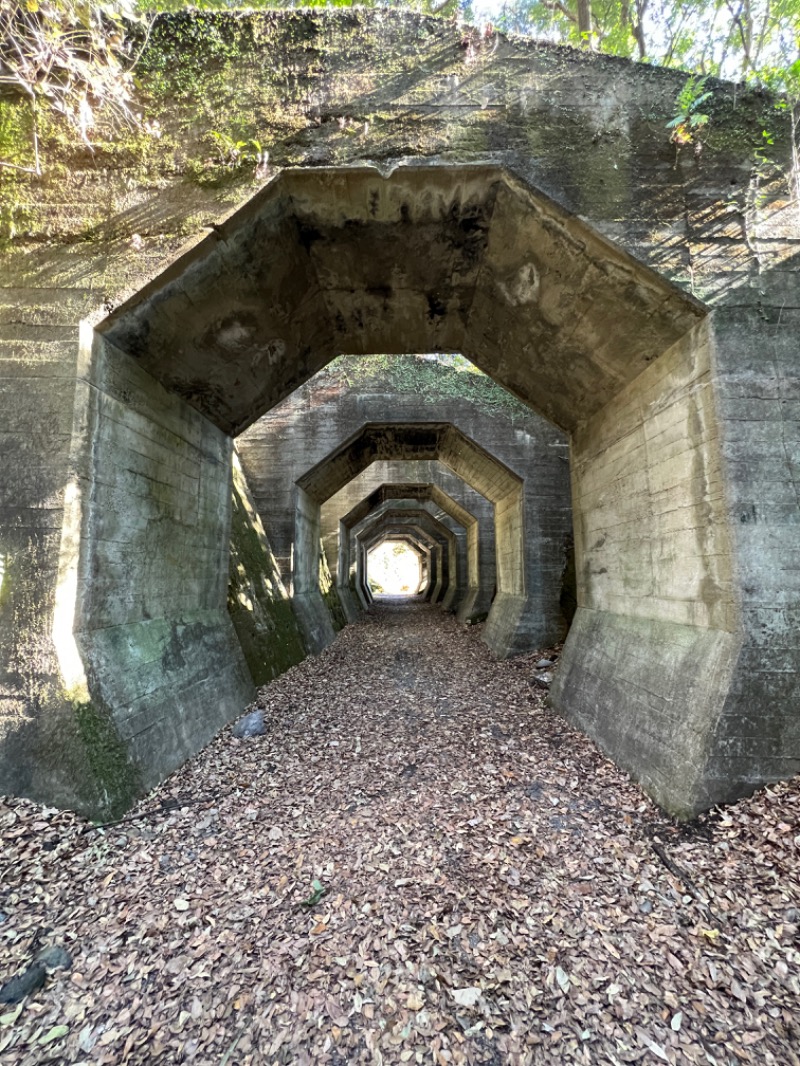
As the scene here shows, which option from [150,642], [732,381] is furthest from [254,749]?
[732,381]

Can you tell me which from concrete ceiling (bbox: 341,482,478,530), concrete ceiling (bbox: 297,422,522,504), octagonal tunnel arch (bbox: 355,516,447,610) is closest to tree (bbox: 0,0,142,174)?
concrete ceiling (bbox: 297,422,522,504)

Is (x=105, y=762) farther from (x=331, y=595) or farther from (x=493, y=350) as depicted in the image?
(x=331, y=595)

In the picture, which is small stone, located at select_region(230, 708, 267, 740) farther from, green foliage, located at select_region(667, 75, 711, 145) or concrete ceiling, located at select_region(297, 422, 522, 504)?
green foliage, located at select_region(667, 75, 711, 145)

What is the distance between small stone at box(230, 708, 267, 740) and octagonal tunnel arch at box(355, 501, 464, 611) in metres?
15.8

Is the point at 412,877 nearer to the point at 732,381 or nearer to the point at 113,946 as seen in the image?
the point at 113,946

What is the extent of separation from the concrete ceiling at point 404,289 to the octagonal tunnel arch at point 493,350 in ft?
0.08

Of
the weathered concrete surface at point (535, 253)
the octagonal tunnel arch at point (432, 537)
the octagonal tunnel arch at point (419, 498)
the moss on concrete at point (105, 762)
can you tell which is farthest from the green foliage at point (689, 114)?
the octagonal tunnel arch at point (432, 537)

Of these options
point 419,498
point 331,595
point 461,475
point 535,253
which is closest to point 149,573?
point 535,253

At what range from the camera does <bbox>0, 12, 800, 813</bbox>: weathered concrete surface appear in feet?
12.6

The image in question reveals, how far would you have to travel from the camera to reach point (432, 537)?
2816cm

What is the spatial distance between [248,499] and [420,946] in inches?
365

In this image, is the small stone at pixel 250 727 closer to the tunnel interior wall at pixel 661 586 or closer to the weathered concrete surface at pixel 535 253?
the weathered concrete surface at pixel 535 253

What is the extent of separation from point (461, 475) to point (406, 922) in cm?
1200

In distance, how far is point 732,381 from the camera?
13.6ft
